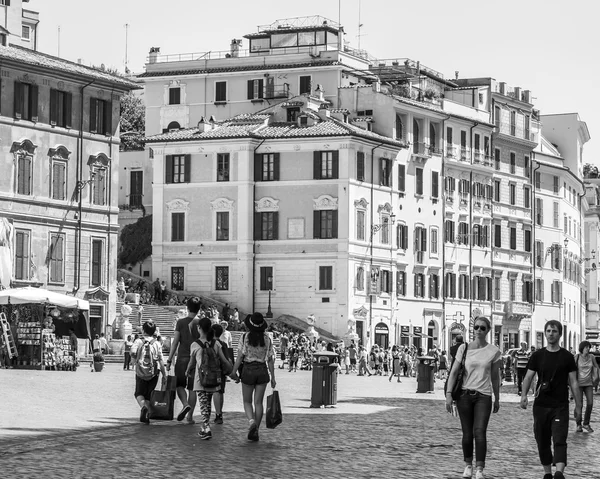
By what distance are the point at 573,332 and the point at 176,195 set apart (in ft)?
140

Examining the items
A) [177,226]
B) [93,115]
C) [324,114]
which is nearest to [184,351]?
[93,115]

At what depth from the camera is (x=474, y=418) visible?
17469mm

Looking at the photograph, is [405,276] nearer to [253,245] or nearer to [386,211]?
[386,211]

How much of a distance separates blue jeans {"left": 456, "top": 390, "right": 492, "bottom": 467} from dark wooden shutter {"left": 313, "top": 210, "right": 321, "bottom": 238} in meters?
67.2

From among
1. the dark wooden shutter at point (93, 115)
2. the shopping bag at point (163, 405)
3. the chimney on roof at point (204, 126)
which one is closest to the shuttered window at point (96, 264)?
the dark wooden shutter at point (93, 115)

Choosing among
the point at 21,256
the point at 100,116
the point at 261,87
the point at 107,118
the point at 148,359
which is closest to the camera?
the point at 148,359

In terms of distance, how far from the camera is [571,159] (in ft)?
399

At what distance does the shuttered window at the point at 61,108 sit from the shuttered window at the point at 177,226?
72.0 ft

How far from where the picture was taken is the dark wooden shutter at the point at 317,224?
84.7 meters

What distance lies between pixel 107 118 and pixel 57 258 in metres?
6.92

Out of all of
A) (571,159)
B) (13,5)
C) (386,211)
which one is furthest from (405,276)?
(571,159)

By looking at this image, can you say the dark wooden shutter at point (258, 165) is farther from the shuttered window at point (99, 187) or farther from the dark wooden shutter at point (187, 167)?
the shuttered window at point (99, 187)

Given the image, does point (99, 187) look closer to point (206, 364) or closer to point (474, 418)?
point (206, 364)

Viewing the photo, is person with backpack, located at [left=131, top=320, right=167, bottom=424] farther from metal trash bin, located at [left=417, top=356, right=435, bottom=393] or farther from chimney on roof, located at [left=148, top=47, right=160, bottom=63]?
chimney on roof, located at [left=148, top=47, right=160, bottom=63]
